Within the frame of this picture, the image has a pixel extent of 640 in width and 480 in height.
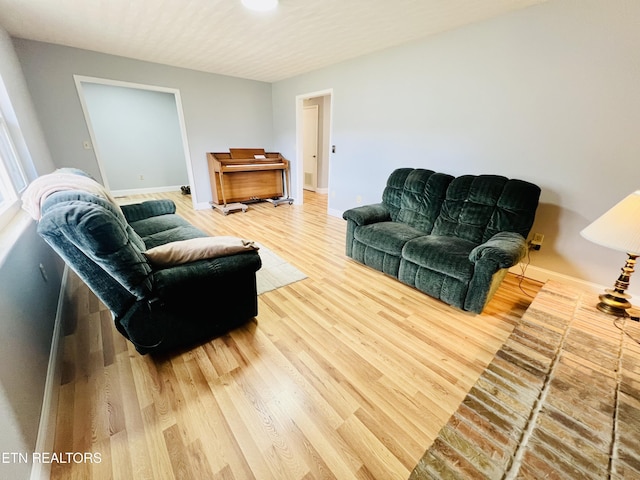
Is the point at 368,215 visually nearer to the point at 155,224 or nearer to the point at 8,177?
the point at 155,224

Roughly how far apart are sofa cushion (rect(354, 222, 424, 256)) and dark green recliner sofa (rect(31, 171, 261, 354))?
1287mm

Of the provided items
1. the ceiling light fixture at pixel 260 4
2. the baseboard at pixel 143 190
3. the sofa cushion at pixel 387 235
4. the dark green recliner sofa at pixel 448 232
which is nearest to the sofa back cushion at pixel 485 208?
the dark green recliner sofa at pixel 448 232

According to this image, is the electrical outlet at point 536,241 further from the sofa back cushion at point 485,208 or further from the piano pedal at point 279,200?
the piano pedal at point 279,200

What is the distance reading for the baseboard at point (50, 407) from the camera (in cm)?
97

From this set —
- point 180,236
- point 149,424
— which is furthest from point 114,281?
point 180,236

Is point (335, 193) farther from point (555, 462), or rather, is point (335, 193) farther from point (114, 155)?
point (114, 155)

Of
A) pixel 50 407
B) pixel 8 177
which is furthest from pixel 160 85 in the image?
pixel 50 407

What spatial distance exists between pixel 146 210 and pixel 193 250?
1.73 meters

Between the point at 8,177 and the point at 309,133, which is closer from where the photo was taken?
the point at 8,177

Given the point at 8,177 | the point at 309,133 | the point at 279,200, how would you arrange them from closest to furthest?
the point at 8,177
the point at 279,200
the point at 309,133

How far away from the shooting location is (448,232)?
2.47 metres

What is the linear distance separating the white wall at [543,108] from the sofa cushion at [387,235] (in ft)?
3.06

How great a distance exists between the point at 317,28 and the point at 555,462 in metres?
3.42

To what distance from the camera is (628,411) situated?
0.90 metres
